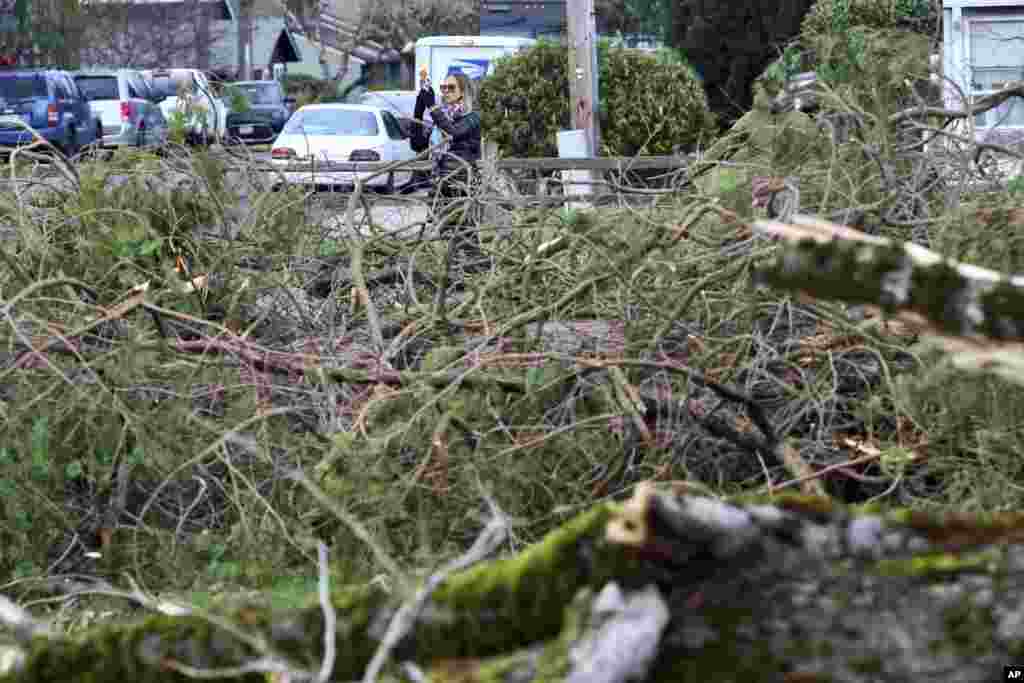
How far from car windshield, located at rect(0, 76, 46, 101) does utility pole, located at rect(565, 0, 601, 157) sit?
15074 millimetres

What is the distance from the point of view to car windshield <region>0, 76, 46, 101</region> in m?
31.1

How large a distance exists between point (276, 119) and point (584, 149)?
21.9m

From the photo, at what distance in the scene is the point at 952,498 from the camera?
6117 millimetres

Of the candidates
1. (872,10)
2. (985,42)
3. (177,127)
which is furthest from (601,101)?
(177,127)

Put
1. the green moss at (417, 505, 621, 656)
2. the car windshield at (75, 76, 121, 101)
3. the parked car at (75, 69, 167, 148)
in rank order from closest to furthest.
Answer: the green moss at (417, 505, 621, 656) → the parked car at (75, 69, 167, 148) → the car windshield at (75, 76, 121, 101)

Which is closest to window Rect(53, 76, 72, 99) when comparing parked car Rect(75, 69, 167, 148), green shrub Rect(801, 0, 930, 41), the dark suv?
the dark suv

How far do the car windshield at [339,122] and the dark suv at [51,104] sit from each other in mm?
4544

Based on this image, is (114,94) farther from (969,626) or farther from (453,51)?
(969,626)

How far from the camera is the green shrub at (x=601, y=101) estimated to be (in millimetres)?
21562

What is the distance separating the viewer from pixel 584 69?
18.8m

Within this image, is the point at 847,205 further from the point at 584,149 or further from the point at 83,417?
the point at 584,149

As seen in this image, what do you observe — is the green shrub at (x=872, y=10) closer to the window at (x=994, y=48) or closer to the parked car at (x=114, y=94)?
the window at (x=994, y=48)

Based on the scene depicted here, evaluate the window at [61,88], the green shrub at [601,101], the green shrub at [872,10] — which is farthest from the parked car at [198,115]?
the window at [61,88]

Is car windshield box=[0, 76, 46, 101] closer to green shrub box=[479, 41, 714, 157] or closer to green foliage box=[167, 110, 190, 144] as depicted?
green shrub box=[479, 41, 714, 157]
